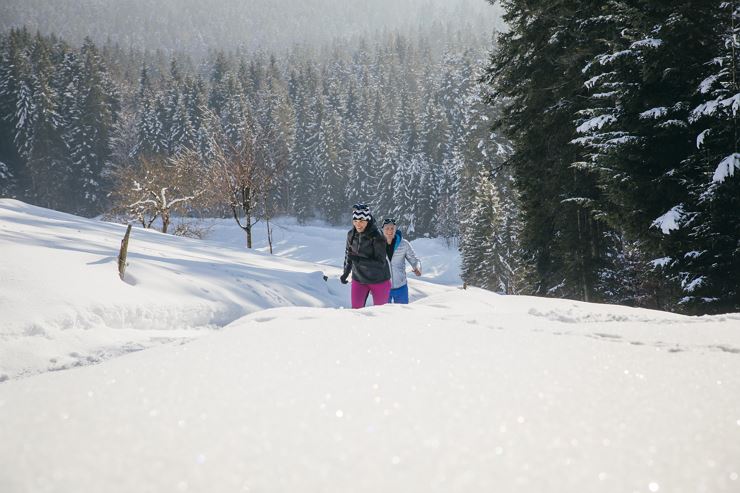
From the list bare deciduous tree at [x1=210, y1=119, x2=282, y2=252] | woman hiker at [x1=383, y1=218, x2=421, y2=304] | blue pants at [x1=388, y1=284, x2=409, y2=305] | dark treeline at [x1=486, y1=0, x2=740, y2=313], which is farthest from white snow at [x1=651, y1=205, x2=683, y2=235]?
bare deciduous tree at [x1=210, y1=119, x2=282, y2=252]

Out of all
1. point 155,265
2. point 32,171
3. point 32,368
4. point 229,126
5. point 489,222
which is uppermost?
→ point 229,126

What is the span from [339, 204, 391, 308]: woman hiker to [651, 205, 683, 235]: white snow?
4002 mm

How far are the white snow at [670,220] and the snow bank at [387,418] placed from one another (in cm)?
423

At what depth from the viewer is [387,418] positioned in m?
1.50

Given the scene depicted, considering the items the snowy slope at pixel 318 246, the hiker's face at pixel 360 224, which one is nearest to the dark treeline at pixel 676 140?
the hiker's face at pixel 360 224

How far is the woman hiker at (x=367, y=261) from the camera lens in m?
5.57

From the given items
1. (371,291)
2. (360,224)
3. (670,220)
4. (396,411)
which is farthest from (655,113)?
(396,411)

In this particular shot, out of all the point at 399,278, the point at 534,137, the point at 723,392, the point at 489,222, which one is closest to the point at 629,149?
the point at 399,278

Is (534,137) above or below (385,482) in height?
above

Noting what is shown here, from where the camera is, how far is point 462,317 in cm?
350

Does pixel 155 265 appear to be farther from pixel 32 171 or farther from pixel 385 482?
pixel 32 171

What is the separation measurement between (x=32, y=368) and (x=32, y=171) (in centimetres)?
6384

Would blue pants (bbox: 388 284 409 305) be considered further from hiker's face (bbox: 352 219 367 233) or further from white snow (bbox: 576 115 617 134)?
white snow (bbox: 576 115 617 134)

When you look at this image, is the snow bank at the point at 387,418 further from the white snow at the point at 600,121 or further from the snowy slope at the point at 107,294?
the white snow at the point at 600,121
